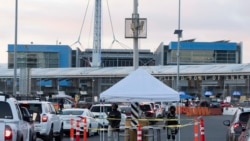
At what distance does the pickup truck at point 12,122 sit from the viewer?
1487cm

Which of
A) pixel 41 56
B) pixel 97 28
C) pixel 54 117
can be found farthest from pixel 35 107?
pixel 97 28

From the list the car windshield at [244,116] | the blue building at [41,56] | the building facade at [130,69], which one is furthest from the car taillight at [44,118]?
the blue building at [41,56]

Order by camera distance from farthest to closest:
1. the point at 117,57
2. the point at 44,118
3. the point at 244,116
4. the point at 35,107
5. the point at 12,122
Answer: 1. the point at 117,57
2. the point at 35,107
3. the point at 44,118
4. the point at 244,116
5. the point at 12,122

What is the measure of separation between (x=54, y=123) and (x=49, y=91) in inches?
3545

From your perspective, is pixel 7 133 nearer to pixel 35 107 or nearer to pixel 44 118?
pixel 44 118

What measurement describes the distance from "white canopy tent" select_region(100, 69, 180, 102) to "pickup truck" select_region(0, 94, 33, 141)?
7.04 meters

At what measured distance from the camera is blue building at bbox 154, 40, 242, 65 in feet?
433

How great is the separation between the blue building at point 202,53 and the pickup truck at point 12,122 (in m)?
114

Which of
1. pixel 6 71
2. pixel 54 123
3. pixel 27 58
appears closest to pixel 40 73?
pixel 6 71

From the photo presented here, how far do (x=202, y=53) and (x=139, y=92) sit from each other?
111392 millimetres

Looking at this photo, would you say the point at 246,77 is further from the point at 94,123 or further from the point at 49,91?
the point at 94,123

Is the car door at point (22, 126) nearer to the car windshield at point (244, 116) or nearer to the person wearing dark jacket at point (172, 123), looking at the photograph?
the car windshield at point (244, 116)

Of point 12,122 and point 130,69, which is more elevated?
point 130,69

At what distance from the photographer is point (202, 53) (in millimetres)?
134875
